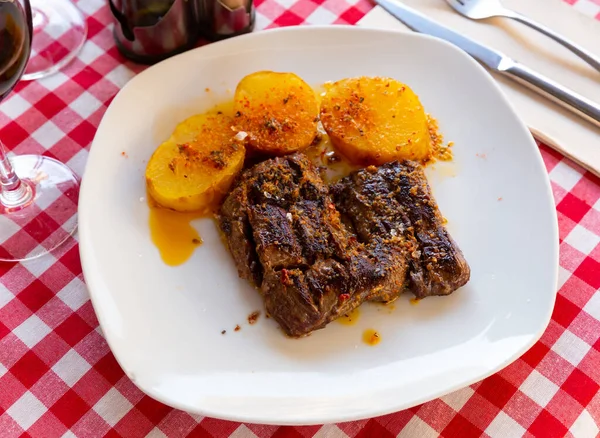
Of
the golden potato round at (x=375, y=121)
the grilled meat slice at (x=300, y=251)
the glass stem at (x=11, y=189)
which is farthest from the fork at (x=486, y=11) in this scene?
the glass stem at (x=11, y=189)

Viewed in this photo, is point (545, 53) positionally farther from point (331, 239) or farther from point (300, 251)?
point (300, 251)

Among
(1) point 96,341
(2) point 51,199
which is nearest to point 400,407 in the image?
(1) point 96,341

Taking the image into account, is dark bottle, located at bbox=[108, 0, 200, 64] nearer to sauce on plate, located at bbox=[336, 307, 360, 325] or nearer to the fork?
the fork

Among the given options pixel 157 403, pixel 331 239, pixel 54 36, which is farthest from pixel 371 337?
pixel 54 36

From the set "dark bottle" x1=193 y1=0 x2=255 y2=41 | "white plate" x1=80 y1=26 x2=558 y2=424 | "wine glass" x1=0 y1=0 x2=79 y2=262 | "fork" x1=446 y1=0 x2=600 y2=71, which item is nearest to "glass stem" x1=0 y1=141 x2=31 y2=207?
"wine glass" x1=0 y1=0 x2=79 y2=262

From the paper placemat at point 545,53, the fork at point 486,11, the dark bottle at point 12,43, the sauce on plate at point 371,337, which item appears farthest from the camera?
the fork at point 486,11

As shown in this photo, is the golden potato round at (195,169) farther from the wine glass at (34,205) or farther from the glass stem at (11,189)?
the glass stem at (11,189)

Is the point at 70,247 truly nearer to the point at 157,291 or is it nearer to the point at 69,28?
the point at 157,291
